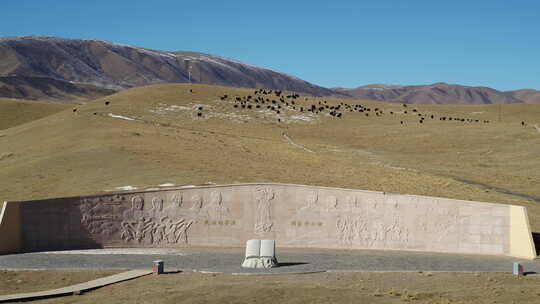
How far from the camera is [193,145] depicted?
5506 cm

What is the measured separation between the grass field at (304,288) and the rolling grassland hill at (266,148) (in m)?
14.6

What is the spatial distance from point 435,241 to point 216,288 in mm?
12908

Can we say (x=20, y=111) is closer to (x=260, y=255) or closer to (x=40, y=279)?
(x=40, y=279)

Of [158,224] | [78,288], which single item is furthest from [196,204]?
[78,288]

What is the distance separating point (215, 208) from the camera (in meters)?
30.0

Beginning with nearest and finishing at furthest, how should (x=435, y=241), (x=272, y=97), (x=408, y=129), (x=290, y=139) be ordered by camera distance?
(x=435, y=241) → (x=290, y=139) → (x=408, y=129) → (x=272, y=97)

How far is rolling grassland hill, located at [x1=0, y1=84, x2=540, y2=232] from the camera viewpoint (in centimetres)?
4162

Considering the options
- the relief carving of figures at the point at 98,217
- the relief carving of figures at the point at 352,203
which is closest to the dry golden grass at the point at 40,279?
the relief carving of figures at the point at 98,217

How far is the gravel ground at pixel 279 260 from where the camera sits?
2370cm

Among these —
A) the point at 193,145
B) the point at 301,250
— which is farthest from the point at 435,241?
the point at 193,145

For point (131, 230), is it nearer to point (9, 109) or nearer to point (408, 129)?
point (408, 129)

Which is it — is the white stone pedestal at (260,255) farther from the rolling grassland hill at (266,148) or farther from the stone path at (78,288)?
the rolling grassland hill at (266,148)

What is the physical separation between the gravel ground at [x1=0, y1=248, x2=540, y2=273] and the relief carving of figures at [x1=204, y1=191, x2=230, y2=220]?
1613mm

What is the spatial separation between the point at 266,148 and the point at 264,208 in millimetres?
30487
